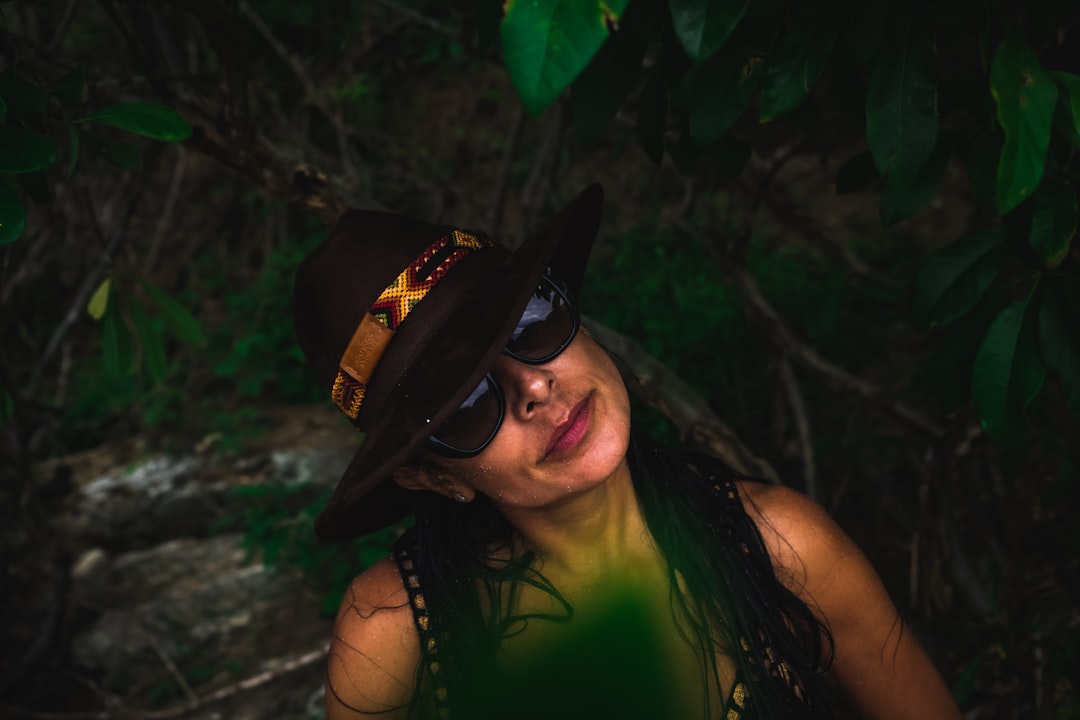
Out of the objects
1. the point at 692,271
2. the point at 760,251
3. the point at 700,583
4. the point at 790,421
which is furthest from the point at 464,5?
the point at 700,583

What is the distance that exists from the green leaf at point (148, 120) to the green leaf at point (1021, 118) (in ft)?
4.14

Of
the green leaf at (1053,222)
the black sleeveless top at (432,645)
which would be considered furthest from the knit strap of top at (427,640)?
the green leaf at (1053,222)

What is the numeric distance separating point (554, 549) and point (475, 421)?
1.25ft

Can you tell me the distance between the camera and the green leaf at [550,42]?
2.37 feet

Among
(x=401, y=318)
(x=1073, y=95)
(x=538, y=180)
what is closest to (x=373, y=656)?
(x=401, y=318)

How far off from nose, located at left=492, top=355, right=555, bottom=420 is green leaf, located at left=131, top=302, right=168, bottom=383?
4.06 ft

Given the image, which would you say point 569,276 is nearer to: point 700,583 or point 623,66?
point 623,66

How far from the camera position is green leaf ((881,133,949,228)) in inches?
47.5

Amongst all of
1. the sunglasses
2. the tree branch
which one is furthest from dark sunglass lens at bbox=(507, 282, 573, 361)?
the tree branch

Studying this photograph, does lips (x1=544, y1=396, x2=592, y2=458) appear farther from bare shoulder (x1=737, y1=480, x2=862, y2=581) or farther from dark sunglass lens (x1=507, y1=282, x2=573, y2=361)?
bare shoulder (x1=737, y1=480, x2=862, y2=581)

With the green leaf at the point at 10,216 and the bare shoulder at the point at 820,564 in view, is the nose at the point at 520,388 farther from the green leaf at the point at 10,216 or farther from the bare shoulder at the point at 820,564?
the green leaf at the point at 10,216

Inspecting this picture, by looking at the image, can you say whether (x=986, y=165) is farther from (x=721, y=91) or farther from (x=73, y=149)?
(x=73, y=149)

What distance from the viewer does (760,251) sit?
14.1 feet

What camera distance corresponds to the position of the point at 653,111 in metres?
1.55
